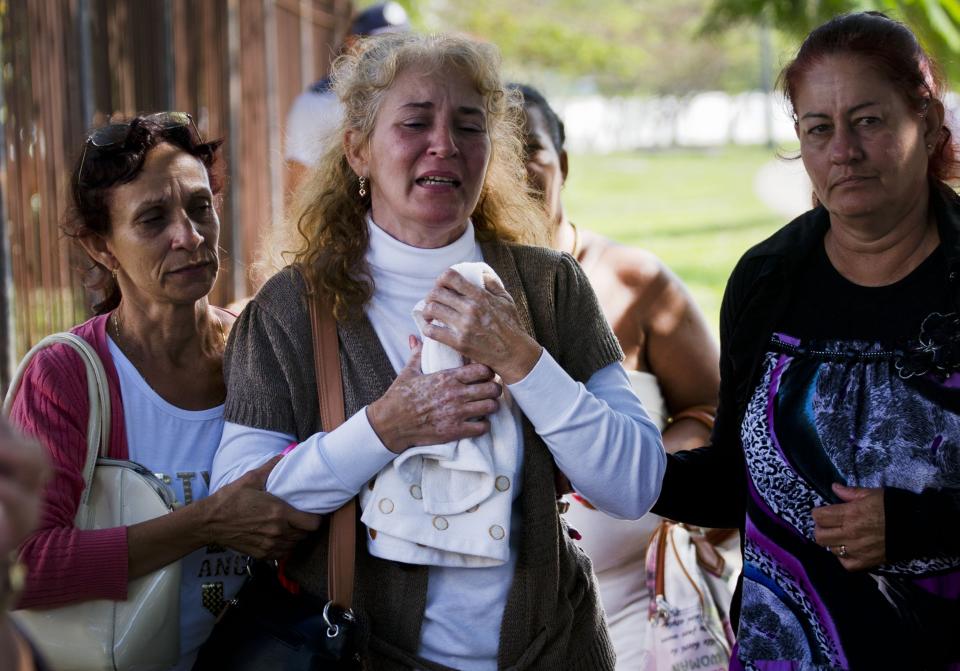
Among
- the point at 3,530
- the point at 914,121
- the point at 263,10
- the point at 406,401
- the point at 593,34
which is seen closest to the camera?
the point at 3,530

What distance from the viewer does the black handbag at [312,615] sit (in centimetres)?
215

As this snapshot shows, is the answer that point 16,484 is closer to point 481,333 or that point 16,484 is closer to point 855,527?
point 481,333

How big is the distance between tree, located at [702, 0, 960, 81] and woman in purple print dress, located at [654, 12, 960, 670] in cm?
229

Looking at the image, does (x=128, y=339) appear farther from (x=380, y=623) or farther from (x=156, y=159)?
(x=380, y=623)

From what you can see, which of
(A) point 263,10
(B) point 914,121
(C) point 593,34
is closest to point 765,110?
(C) point 593,34

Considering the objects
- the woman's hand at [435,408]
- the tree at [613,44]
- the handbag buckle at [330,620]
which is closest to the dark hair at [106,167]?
the woman's hand at [435,408]

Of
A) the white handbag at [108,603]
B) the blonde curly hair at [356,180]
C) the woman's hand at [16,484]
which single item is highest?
the blonde curly hair at [356,180]

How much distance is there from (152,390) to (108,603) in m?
0.49

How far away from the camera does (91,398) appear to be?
2.41 meters

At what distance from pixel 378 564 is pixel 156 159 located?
1.08 meters

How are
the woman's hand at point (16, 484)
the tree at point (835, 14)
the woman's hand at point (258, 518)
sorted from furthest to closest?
the tree at point (835, 14)
the woman's hand at point (258, 518)
the woman's hand at point (16, 484)

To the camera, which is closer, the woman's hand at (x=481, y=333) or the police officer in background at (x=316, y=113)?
the woman's hand at (x=481, y=333)

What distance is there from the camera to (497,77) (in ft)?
8.33

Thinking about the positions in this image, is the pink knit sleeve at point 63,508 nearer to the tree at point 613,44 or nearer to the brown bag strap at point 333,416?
the brown bag strap at point 333,416
